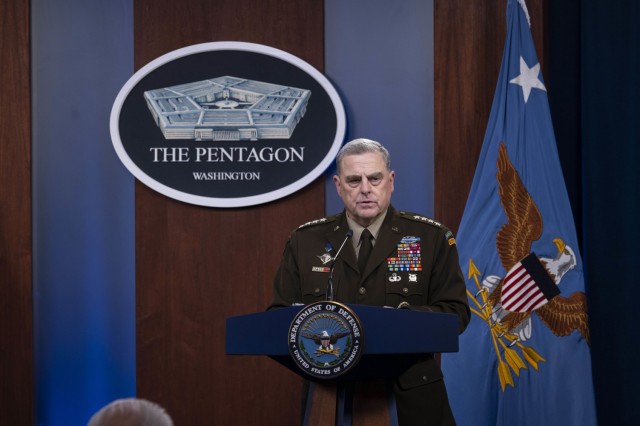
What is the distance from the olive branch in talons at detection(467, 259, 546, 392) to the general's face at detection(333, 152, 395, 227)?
3.92 feet

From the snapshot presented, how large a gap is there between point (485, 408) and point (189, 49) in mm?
2077

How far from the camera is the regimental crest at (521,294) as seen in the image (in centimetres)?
346

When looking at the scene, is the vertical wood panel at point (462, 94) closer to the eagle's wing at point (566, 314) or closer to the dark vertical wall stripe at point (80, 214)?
the eagle's wing at point (566, 314)

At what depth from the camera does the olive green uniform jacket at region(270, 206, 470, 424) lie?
236 cm

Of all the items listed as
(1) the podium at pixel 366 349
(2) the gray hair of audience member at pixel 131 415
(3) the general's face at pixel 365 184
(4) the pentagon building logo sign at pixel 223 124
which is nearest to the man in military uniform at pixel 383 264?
(3) the general's face at pixel 365 184

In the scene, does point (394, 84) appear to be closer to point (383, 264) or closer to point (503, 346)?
point (503, 346)

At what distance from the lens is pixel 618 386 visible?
373cm

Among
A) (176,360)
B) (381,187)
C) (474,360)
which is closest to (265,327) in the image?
(381,187)

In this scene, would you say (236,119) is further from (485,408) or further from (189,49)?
(485,408)

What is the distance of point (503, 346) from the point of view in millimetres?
3506

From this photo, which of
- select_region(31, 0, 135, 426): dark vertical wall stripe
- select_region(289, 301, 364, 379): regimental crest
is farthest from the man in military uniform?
select_region(31, 0, 135, 426): dark vertical wall stripe

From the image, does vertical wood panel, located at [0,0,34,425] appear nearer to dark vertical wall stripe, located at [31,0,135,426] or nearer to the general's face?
dark vertical wall stripe, located at [31,0,135,426]

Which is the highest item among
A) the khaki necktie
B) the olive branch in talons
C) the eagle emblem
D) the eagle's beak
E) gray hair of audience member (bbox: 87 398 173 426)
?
the khaki necktie

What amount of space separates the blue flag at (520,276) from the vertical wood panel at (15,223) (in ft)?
6.47
